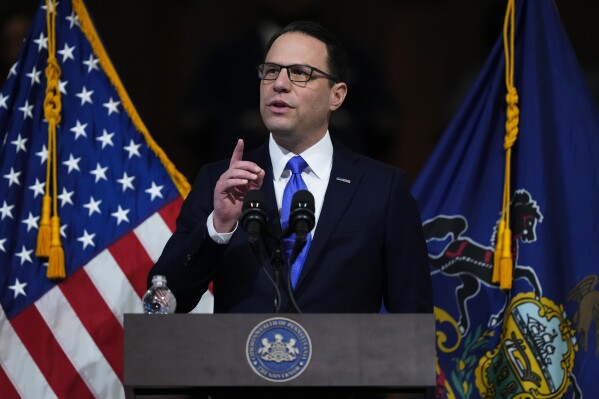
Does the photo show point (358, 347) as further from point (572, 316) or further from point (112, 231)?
point (112, 231)

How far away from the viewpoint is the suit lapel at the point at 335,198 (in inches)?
122

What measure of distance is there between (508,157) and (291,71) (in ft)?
3.08

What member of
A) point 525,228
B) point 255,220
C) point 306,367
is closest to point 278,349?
point 306,367

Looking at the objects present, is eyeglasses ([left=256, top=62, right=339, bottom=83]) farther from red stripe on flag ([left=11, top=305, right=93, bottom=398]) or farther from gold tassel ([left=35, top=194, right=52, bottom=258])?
red stripe on flag ([left=11, top=305, right=93, bottom=398])

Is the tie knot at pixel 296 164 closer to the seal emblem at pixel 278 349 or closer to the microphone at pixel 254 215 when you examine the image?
the microphone at pixel 254 215

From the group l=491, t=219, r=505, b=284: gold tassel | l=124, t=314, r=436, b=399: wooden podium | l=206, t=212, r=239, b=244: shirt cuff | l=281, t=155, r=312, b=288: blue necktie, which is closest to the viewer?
l=124, t=314, r=436, b=399: wooden podium

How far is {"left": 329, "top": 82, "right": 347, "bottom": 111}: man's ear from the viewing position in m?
3.41

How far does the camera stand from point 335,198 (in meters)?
3.21

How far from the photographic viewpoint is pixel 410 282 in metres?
3.20

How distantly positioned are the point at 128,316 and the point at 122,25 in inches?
100

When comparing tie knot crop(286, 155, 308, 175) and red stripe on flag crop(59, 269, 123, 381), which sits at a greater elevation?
tie knot crop(286, 155, 308, 175)

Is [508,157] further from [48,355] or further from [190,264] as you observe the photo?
[48,355]

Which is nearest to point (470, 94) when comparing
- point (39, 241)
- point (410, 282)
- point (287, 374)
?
point (410, 282)

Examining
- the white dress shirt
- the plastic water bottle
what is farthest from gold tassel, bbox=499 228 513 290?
the plastic water bottle
